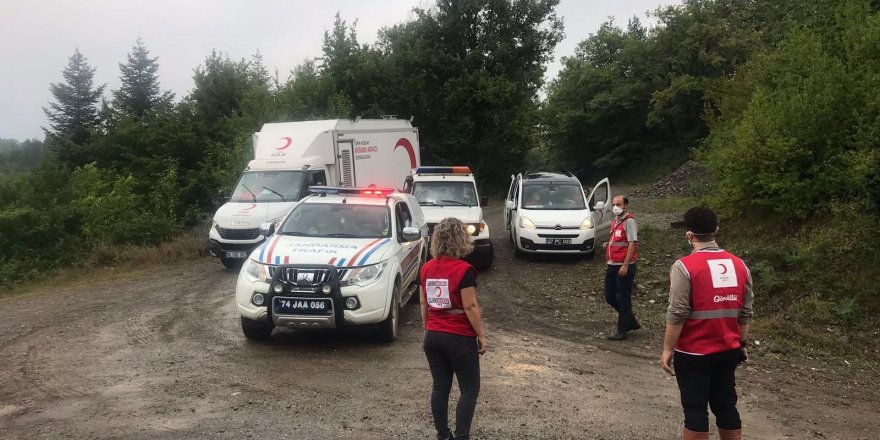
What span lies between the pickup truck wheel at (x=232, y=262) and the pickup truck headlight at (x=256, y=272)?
20.3 feet

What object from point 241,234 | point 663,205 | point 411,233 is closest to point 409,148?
point 241,234

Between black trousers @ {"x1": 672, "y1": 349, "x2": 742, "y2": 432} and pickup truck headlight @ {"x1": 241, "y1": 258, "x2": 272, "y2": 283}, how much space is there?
4641 mm

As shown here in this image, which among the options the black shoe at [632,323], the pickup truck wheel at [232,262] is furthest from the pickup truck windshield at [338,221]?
the pickup truck wheel at [232,262]

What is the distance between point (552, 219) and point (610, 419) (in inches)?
325

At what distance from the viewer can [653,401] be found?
561cm

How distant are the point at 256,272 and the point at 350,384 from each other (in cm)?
193

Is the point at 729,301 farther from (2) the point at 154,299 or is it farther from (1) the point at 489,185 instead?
(1) the point at 489,185

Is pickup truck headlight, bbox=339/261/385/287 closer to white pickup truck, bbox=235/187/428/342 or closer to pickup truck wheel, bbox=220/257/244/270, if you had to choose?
white pickup truck, bbox=235/187/428/342

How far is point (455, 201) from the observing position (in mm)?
13188

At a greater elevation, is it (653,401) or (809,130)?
(809,130)

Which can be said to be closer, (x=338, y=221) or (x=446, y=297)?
(x=446, y=297)

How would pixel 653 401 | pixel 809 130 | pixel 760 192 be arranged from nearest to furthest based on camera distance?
1. pixel 653 401
2. pixel 809 130
3. pixel 760 192

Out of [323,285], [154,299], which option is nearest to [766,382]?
[323,285]

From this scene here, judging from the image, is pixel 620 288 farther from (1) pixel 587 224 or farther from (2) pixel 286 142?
(2) pixel 286 142
